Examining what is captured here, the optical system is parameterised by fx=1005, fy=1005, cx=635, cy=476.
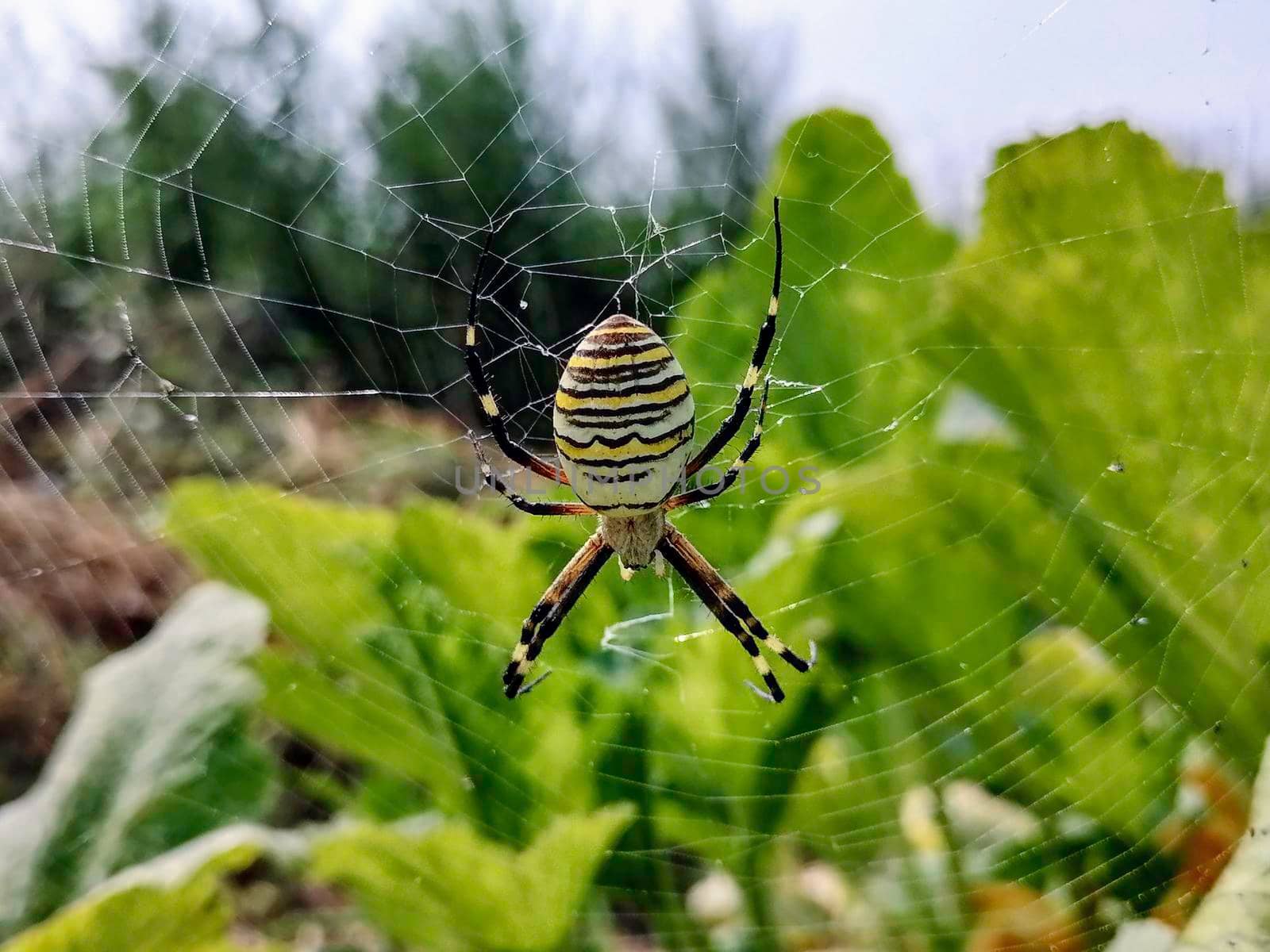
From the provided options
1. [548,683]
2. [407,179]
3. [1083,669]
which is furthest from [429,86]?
[1083,669]

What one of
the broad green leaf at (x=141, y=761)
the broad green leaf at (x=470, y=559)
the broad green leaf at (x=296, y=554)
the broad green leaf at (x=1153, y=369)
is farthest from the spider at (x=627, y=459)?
the broad green leaf at (x=141, y=761)

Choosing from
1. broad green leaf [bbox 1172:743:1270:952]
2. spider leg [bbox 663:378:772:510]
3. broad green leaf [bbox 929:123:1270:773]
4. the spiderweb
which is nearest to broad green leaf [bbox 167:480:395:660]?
the spiderweb

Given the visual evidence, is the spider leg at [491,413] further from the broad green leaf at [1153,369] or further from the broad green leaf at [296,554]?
the broad green leaf at [1153,369]

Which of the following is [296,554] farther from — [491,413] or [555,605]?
[555,605]

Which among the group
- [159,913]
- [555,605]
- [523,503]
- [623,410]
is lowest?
[555,605]

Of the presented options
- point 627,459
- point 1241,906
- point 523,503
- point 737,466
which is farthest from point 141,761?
point 1241,906

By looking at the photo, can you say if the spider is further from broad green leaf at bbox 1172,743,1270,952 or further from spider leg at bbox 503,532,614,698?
broad green leaf at bbox 1172,743,1270,952

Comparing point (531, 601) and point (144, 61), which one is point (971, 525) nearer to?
point (531, 601)
